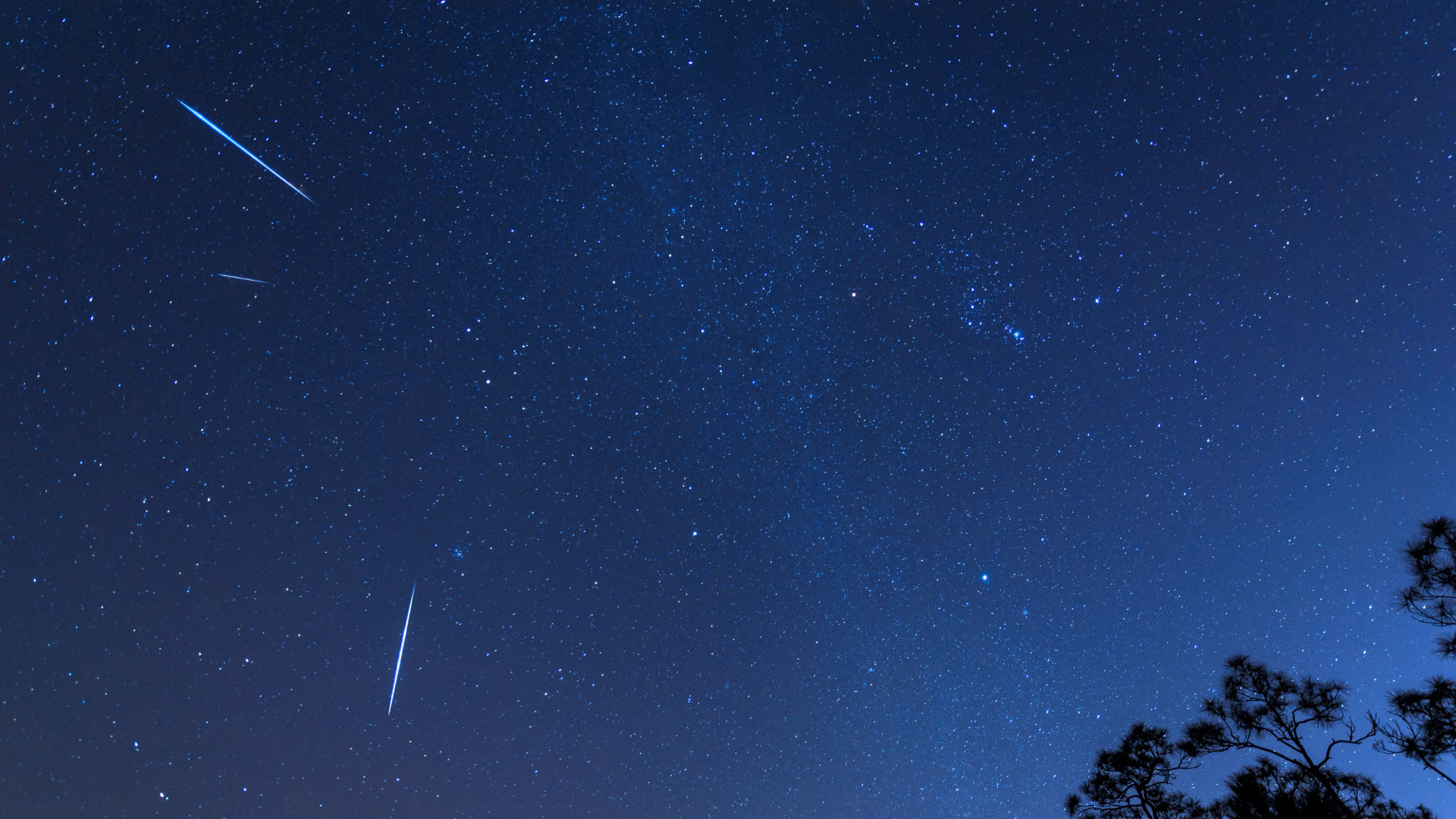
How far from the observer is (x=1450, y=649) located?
5516 millimetres

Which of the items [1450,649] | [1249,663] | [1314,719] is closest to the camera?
[1450,649]

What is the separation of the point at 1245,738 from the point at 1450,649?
2.03 m

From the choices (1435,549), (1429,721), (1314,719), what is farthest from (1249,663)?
(1435,549)

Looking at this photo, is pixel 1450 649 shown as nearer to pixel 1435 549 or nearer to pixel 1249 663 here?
pixel 1435 549

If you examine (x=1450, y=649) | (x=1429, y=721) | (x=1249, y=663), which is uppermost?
(x=1249, y=663)

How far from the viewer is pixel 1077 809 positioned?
23.6ft

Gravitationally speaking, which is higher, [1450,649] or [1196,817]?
[1450,649]

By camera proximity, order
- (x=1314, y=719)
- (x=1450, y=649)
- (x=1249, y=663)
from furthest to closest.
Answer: (x=1249, y=663) < (x=1314, y=719) < (x=1450, y=649)

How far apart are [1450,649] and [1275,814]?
203 centimetres

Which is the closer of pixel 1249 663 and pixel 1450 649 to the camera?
pixel 1450 649

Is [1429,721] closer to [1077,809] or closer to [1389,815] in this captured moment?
[1389,815]

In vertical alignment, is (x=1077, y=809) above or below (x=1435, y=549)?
below

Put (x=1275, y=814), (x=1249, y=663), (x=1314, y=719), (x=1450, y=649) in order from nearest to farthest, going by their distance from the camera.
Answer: (x=1450, y=649) < (x=1275, y=814) < (x=1314, y=719) < (x=1249, y=663)

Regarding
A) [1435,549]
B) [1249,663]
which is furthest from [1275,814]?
[1435,549]
